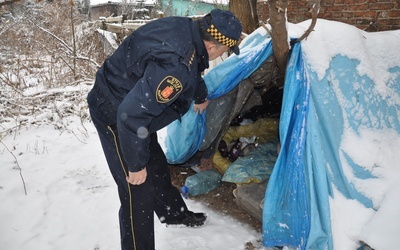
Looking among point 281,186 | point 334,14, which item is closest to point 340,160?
point 281,186

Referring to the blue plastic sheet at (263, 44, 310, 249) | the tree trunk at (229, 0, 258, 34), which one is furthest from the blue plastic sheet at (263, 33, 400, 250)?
the tree trunk at (229, 0, 258, 34)

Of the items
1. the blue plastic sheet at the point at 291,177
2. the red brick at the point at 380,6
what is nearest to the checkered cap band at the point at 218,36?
the blue plastic sheet at the point at 291,177

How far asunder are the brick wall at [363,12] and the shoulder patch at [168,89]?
6.29ft

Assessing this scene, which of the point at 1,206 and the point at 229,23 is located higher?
the point at 229,23

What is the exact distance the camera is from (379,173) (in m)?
2.20

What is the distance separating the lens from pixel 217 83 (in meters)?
2.66

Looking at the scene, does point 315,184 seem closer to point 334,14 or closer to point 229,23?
point 229,23

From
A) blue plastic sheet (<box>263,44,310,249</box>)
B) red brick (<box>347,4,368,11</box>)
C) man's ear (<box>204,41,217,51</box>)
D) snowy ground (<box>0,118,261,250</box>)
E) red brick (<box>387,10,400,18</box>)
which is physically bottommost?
snowy ground (<box>0,118,261,250</box>)

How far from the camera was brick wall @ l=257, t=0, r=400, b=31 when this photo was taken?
2.92m

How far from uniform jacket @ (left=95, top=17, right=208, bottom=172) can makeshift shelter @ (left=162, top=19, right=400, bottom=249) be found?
2.72ft

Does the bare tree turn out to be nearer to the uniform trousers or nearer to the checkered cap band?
the checkered cap band

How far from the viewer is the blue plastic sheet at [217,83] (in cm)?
244

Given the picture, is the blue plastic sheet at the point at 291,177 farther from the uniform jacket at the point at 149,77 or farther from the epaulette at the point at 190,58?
the epaulette at the point at 190,58

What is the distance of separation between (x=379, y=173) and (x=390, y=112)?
1.70 ft
